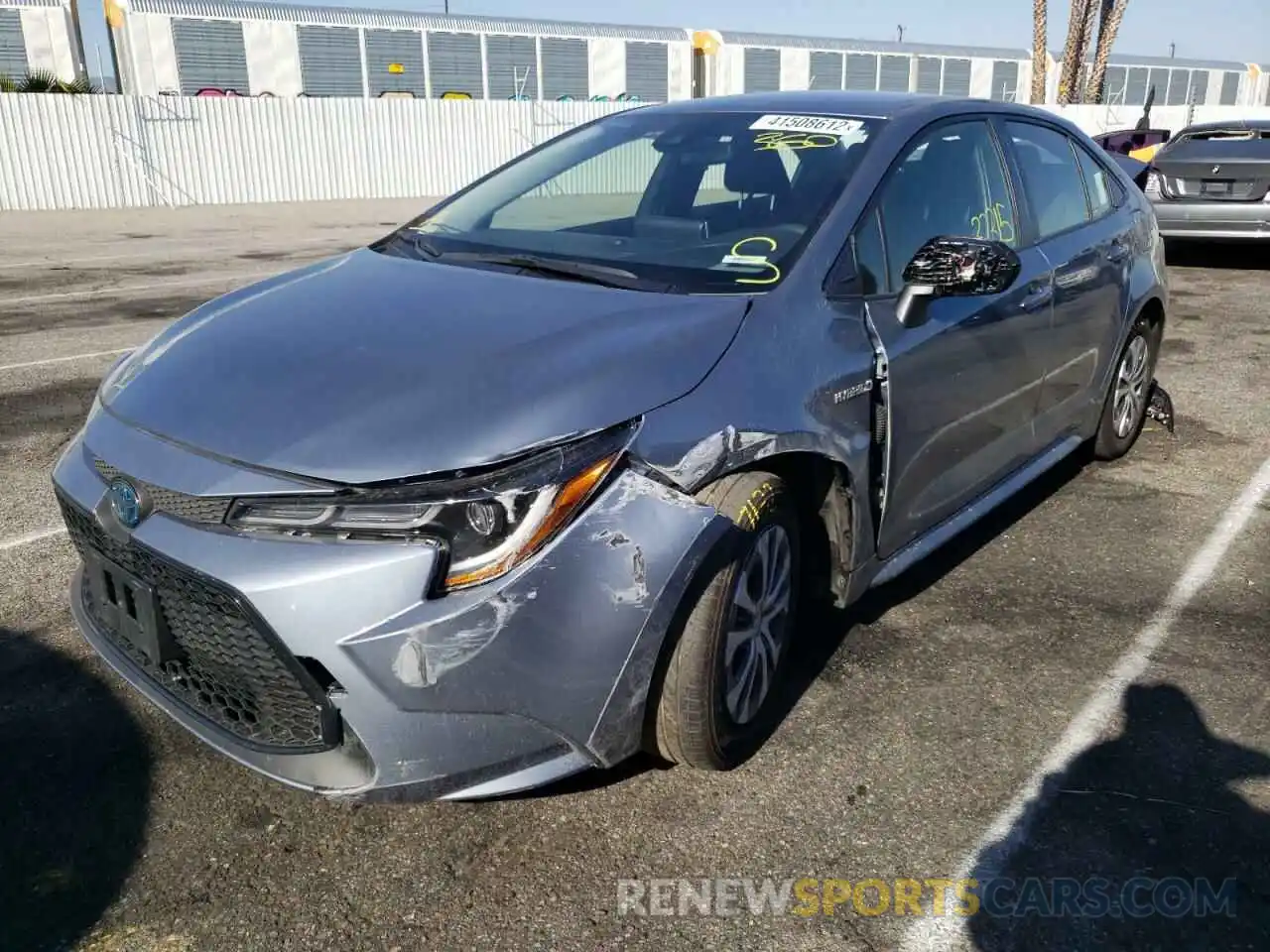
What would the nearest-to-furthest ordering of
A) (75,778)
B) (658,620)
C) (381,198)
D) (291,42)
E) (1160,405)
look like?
(658,620), (75,778), (1160,405), (381,198), (291,42)

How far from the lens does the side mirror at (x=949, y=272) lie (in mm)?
2967

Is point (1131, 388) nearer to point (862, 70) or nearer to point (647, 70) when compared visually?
point (647, 70)

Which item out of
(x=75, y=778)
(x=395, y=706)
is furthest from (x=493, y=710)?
(x=75, y=778)

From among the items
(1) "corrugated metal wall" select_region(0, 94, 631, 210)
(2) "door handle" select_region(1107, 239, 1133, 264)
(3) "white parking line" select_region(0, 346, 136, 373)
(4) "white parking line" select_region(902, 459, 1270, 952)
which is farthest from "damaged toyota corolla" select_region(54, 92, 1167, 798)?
(1) "corrugated metal wall" select_region(0, 94, 631, 210)

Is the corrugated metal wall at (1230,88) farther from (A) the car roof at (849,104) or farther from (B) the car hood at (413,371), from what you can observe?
(B) the car hood at (413,371)

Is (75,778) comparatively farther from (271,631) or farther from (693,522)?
(693,522)

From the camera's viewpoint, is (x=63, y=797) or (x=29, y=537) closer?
(x=63, y=797)

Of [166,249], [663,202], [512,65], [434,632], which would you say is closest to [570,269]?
[663,202]

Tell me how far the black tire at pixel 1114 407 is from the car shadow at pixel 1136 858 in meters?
2.24

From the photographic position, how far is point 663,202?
11.5 feet

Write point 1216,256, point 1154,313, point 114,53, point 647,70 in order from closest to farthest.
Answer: point 1154,313 < point 1216,256 < point 114,53 < point 647,70

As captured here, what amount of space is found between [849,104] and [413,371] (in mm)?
1929

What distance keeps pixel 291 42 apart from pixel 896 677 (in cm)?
2990

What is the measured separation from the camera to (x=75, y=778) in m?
2.65
